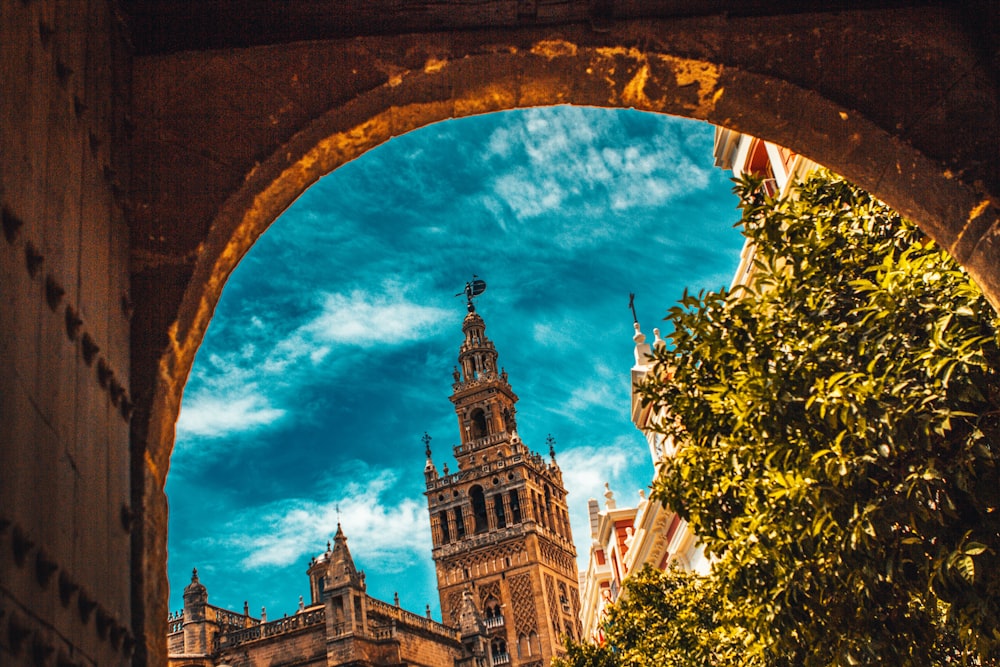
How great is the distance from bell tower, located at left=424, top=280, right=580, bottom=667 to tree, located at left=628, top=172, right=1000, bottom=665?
4665 cm

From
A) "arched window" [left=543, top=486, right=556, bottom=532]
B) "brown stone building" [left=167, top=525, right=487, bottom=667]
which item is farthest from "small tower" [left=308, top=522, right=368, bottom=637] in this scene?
"arched window" [left=543, top=486, right=556, bottom=532]

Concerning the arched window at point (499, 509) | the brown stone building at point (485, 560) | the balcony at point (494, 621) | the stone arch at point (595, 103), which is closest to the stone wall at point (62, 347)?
the stone arch at point (595, 103)

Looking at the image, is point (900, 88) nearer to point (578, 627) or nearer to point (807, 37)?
point (807, 37)

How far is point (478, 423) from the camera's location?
59281 mm

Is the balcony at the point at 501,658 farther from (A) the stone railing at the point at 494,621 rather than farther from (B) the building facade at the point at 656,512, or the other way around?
(B) the building facade at the point at 656,512

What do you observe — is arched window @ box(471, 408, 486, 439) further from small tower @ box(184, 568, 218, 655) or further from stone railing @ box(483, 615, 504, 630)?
small tower @ box(184, 568, 218, 655)

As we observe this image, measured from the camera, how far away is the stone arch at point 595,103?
3051 mm

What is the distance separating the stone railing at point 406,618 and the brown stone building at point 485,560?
0.20 feet

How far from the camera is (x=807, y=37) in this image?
3193mm

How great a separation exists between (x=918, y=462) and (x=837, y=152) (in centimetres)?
314

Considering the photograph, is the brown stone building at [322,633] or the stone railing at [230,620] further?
the stone railing at [230,620]

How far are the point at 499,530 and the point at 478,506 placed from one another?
2568mm

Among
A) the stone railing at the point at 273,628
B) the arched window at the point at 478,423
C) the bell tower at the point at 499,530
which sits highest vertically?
the arched window at the point at 478,423

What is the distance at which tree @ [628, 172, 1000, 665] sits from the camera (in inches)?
215
